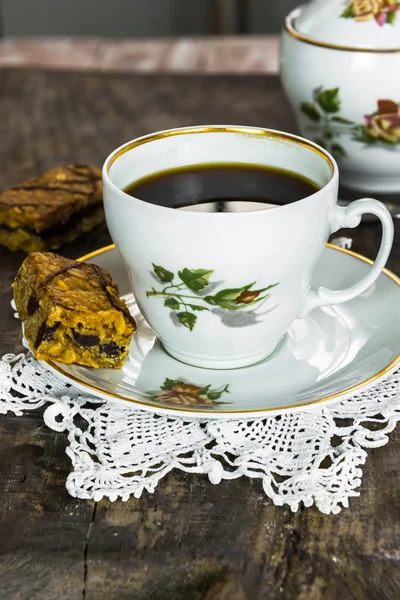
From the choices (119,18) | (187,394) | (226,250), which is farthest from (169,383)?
(119,18)

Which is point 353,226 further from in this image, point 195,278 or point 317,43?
point 317,43

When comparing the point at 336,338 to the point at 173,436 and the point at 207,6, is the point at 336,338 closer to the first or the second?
the point at 173,436

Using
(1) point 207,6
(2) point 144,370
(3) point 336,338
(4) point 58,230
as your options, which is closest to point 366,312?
(3) point 336,338

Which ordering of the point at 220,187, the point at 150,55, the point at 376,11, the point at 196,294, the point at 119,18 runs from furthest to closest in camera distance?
1. the point at 119,18
2. the point at 150,55
3. the point at 376,11
4. the point at 220,187
5. the point at 196,294

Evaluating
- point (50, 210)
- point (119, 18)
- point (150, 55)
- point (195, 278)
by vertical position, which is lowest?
point (119, 18)

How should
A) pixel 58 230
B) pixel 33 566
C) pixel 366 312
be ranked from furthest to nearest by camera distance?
pixel 58 230 → pixel 366 312 → pixel 33 566

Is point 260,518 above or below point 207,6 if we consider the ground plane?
above

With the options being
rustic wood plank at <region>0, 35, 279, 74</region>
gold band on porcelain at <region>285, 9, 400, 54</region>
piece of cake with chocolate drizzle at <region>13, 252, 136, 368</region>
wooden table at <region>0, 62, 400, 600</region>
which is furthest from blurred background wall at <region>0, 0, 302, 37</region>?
wooden table at <region>0, 62, 400, 600</region>
